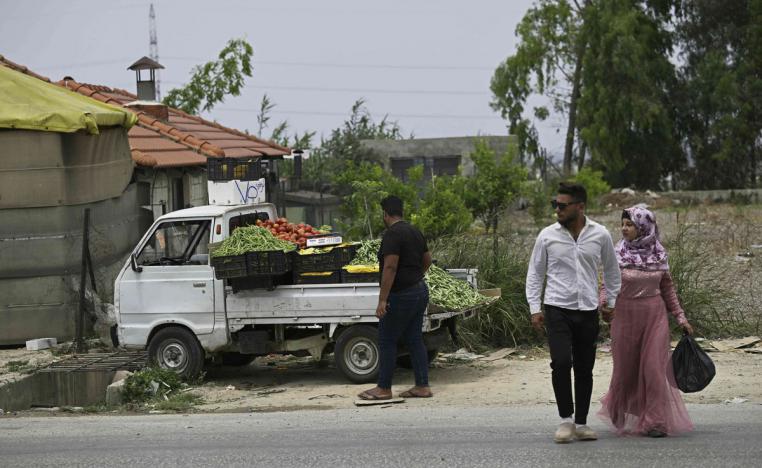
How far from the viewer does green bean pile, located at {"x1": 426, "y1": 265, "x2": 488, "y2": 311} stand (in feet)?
38.5

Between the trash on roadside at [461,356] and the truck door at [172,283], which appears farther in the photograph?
the trash on roadside at [461,356]

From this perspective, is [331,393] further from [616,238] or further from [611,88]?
[611,88]

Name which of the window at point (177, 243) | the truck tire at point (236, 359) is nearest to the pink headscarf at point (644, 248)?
the window at point (177, 243)

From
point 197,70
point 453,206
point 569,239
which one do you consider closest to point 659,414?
point 569,239

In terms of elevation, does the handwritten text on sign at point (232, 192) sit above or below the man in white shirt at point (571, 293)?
above

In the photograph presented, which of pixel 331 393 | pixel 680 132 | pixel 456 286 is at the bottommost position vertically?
pixel 331 393

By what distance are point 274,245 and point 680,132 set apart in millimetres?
42797

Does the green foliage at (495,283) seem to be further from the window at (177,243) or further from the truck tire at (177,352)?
the window at (177,243)

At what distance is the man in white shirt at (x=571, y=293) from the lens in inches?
309

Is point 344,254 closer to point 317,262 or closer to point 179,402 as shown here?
point 317,262

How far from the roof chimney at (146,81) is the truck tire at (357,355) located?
44.5 ft

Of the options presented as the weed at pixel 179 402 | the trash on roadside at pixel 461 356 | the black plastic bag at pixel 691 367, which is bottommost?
the weed at pixel 179 402

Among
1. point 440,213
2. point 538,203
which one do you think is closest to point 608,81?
point 538,203

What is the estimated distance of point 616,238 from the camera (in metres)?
27.3
